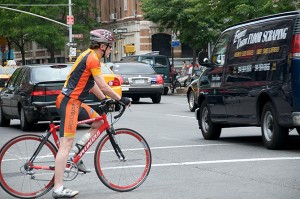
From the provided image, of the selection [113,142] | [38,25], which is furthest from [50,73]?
Result: [38,25]

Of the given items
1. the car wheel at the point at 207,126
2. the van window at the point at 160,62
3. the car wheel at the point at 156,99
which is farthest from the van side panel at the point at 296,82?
the van window at the point at 160,62

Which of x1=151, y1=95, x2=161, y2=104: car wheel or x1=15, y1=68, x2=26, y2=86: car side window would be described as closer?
x1=15, y1=68, x2=26, y2=86: car side window

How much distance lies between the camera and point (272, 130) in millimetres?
14406

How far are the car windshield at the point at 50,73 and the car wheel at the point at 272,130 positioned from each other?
20.6 feet

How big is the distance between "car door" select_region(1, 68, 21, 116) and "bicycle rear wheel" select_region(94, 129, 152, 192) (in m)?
11.8

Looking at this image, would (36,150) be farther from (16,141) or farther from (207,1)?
(207,1)

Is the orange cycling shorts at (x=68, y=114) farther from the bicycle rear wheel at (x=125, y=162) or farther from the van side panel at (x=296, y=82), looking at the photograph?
the van side panel at (x=296, y=82)

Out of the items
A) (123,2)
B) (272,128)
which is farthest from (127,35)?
(272,128)

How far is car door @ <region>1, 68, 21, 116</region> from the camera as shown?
21.7 metres

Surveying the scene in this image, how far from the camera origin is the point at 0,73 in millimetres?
36000

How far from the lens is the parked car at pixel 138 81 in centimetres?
3462

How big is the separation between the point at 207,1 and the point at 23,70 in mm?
18074

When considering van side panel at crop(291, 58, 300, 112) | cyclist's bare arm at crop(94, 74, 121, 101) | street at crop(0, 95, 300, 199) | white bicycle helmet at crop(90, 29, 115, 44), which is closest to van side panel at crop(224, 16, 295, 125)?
van side panel at crop(291, 58, 300, 112)

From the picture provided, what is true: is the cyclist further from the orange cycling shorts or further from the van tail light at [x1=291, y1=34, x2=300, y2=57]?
the van tail light at [x1=291, y1=34, x2=300, y2=57]
